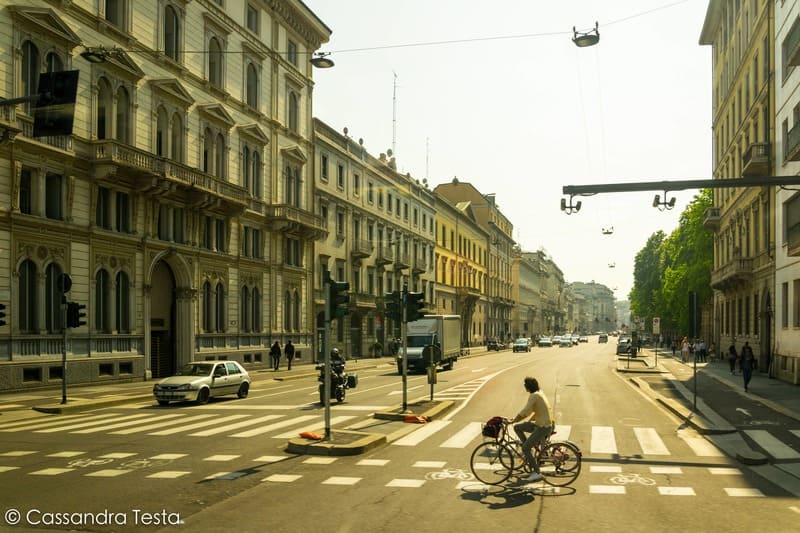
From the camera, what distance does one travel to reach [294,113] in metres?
51.3

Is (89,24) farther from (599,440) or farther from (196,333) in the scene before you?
(599,440)

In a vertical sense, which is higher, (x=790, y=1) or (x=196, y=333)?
(x=790, y=1)

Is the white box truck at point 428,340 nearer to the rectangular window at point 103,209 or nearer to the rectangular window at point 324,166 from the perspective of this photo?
the rectangular window at point 324,166

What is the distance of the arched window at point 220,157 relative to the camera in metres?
41.9

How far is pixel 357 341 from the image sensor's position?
6353 centimetres

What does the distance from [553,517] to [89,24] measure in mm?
29397

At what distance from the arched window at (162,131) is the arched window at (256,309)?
1163 centimetres

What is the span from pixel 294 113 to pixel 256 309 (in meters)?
13.8

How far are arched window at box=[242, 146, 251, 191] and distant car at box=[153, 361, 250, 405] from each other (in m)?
19.5

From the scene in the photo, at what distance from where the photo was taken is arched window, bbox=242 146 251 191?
44312mm

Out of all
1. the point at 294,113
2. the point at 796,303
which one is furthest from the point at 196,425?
the point at 294,113

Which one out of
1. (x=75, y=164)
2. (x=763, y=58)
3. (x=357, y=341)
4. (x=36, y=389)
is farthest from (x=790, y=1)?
(x=357, y=341)

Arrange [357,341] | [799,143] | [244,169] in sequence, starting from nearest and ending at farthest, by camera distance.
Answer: [799,143] < [244,169] < [357,341]

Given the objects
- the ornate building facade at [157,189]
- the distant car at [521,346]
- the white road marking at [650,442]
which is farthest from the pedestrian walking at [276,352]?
the distant car at [521,346]
